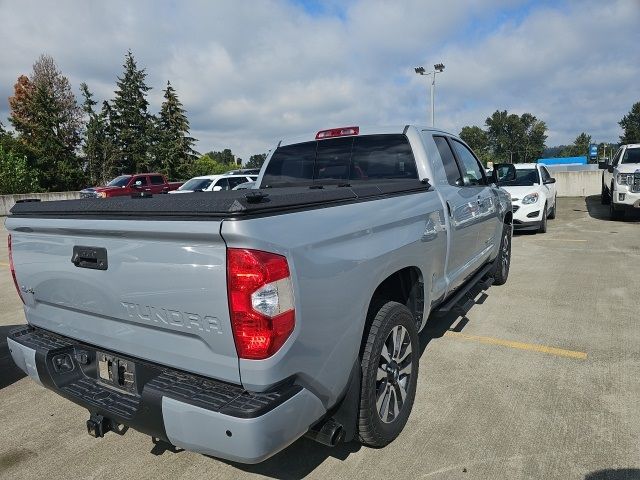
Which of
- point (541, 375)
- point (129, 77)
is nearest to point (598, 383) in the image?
point (541, 375)

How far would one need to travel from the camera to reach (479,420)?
2992mm

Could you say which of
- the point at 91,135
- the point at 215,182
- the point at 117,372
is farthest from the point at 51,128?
the point at 117,372

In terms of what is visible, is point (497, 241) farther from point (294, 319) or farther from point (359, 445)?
point (294, 319)

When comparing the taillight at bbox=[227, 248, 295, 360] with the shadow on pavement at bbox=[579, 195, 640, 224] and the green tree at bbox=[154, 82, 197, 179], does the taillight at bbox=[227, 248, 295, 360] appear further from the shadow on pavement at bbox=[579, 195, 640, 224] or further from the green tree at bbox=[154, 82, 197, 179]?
the green tree at bbox=[154, 82, 197, 179]

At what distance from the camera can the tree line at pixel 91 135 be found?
35812mm

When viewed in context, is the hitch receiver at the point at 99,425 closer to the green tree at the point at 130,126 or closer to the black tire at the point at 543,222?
the black tire at the point at 543,222

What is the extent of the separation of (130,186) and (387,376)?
21.8 m

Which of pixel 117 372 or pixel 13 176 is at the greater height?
pixel 13 176

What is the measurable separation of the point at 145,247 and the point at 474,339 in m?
3.46

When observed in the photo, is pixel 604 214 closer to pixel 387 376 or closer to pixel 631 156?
pixel 631 156

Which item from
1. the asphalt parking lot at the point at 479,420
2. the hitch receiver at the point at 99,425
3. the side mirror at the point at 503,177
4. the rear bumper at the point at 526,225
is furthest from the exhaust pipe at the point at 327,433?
the rear bumper at the point at 526,225

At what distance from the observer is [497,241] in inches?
223

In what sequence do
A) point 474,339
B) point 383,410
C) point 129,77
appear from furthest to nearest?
point 129,77, point 474,339, point 383,410

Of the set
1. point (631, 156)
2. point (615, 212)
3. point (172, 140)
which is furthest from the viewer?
point (172, 140)
